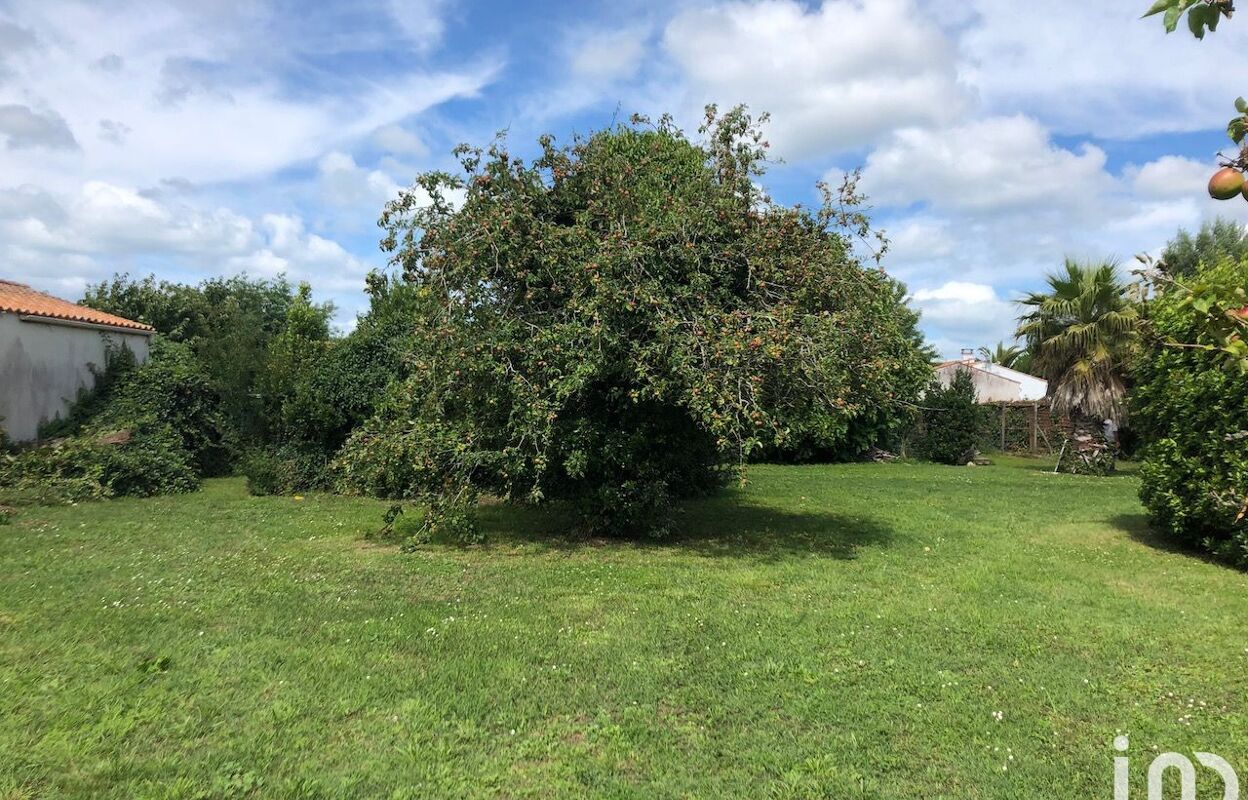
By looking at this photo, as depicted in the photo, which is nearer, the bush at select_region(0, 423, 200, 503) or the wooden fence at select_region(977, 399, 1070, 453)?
the bush at select_region(0, 423, 200, 503)

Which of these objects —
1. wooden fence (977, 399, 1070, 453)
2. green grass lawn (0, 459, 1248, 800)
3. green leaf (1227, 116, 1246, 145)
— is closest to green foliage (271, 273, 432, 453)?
green grass lawn (0, 459, 1248, 800)

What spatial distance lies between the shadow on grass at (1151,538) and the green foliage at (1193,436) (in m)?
0.12

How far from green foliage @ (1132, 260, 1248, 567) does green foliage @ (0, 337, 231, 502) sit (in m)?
15.2

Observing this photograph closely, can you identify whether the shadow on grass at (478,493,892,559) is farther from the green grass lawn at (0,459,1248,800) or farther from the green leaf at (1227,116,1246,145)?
the green leaf at (1227,116,1246,145)

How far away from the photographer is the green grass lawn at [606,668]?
348cm

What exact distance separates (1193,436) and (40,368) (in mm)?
19871

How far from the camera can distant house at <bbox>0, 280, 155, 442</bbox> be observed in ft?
50.9

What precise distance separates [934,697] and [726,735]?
1315mm

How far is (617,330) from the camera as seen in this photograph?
7785 millimetres

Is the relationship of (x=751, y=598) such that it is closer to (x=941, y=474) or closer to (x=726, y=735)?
(x=726, y=735)

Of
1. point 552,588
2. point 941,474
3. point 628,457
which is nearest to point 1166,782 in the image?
point 552,588

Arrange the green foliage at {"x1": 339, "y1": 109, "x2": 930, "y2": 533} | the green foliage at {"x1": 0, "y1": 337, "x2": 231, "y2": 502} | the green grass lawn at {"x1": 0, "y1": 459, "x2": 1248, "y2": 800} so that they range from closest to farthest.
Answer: the green grass lawn at {"x1": 0, "y1": 459, "x2": 1248, "y2": 800} < the green foliage at {"x1": 339, "y1": 109, "x2": 930, "y2": 533} < the green foliage at {"x1": 0, "y1": 337, "x2": 231, "y2": 502}

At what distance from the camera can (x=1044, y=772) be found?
350 cm

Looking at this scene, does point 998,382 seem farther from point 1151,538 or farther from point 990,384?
point 1151,538
